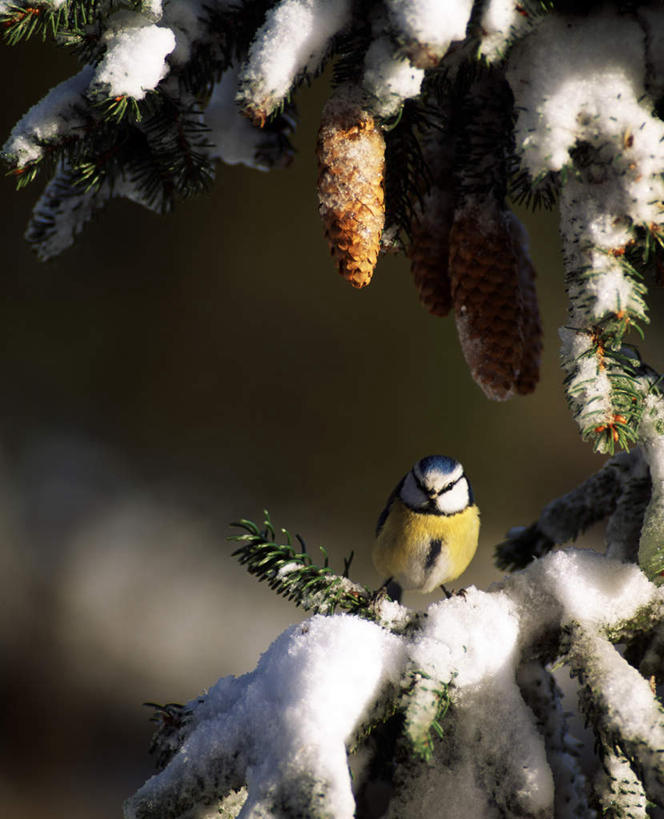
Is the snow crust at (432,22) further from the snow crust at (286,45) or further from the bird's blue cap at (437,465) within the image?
the bird's blue cap at (437,465)

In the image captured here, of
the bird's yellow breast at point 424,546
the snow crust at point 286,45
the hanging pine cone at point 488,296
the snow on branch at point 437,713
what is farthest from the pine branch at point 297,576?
the bird's yellow breast at point 424,546

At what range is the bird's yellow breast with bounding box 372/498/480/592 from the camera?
1127 mm

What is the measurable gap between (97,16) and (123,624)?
1.73 meters

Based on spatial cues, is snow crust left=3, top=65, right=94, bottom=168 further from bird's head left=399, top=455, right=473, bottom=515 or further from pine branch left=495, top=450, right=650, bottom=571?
bird's head left=399, top=455, right=473, bottom=515

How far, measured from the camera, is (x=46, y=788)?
1.64m

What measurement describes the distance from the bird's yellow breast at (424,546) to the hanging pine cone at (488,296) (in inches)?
23.8

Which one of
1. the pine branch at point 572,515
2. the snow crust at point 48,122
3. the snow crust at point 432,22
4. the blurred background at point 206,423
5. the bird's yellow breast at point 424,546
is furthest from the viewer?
the blurred background at point 206,423

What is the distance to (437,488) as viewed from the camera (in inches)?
45.3

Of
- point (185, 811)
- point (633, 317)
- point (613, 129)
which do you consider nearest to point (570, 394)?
point (633, 317)

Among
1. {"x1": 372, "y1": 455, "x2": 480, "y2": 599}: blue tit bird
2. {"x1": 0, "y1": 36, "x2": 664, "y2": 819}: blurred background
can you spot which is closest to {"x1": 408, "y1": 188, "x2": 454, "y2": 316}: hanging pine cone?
{"x1": 372, "y1": 455, "x2": 480, "y2": 599}: blue tit bird

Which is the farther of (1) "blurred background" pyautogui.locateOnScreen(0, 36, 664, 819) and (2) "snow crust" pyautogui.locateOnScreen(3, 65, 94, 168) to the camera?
(1) "blurred background" pyautogui.locateOnScreen(0, 36, 664, 819)

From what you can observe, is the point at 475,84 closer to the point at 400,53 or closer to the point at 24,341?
the point at 400,53

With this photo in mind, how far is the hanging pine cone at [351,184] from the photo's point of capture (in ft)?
1.52

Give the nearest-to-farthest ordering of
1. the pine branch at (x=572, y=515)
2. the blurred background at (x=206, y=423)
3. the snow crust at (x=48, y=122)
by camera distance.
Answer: the snow crust at (x=48, y=122), the pine branch at (x=572, y=515), the blurred background at (x=206, y=423)
